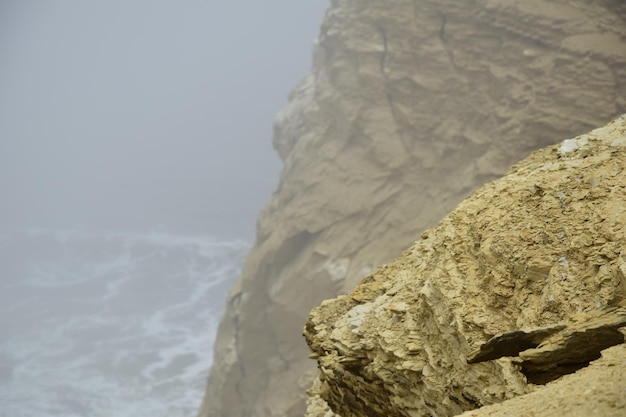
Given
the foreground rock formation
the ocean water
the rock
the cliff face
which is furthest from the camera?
the ocean water

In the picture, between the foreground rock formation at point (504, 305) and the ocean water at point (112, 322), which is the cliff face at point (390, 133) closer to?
the ocean water at point (112, 322)

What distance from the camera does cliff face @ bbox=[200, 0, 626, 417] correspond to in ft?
75.6

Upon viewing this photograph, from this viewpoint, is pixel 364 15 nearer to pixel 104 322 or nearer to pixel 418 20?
pixel 418 20

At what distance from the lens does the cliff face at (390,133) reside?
23031mm

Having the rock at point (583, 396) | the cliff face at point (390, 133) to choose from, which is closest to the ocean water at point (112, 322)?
the cliff face at point (390, 133)

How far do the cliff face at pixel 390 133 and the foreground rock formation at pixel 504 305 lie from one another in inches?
592

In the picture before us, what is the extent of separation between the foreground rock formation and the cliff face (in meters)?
15.0

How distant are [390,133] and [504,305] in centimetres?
2088

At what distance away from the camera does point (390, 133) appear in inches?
1081

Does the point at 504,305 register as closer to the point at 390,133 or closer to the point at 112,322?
the point at 390,133

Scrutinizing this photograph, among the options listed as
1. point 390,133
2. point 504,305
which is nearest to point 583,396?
point 504,305

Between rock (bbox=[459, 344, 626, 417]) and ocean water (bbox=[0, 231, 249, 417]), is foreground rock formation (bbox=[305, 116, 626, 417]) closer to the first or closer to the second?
rock (bbox=[459, 344, 626, 417])

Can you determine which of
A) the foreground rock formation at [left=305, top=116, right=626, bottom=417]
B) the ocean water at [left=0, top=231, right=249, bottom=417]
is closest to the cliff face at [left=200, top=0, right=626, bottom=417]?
the ocean water at [left=0, top=231, right=249, bottom=417]

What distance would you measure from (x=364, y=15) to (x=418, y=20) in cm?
257
